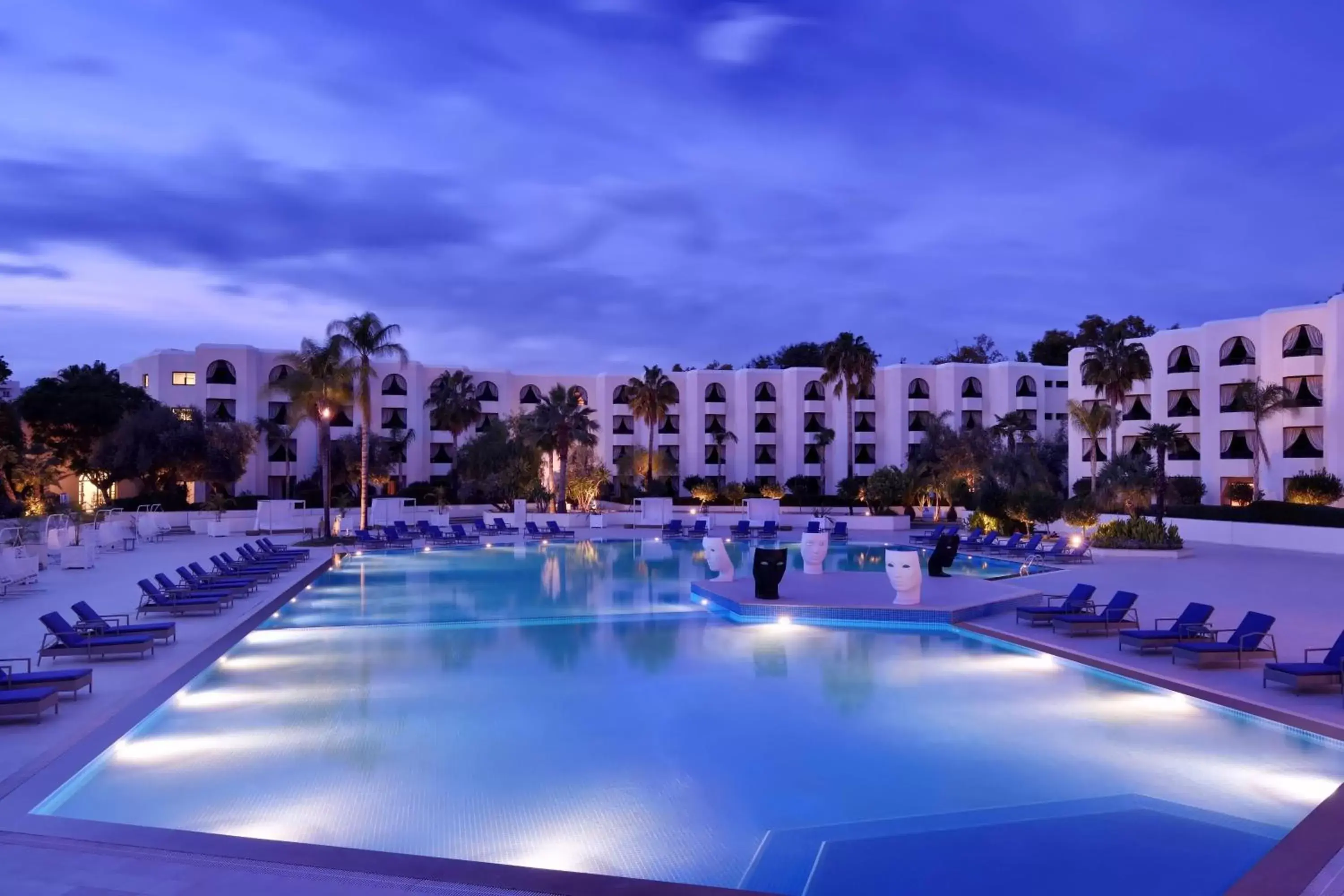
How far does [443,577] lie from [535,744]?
1276cm

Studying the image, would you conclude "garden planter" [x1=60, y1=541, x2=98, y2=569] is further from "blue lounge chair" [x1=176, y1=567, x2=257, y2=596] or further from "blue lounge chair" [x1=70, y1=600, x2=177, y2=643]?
"blue lounge chair" [x1=70, y1=600, x2=177, y2=643]

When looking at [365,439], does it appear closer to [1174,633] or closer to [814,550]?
[814,550]

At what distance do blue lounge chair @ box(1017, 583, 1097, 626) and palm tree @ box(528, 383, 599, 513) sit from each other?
85.4 feet

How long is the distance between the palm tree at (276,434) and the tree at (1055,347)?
4760 cm

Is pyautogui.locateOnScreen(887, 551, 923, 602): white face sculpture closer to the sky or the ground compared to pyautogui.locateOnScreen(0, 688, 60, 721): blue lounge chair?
closer to the sky

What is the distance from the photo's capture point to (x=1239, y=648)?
1059cm

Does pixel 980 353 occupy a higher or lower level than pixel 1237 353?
higher

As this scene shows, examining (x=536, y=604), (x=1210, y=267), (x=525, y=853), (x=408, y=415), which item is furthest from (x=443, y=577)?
(x=1210, y=267)

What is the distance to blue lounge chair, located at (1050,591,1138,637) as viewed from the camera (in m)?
13.0

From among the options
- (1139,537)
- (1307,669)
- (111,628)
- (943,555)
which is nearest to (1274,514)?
(1139,537)

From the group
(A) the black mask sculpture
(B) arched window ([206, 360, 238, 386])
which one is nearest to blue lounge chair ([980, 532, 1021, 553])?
(A) the black mask sculpture

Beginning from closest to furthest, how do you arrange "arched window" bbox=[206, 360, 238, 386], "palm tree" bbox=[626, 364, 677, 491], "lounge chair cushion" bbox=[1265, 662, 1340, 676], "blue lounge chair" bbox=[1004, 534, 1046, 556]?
1. "lounge chair cushion" bbox=[1265, 662, 1340, 676]
2. "blue lounge chair" bbox=[1004, 534, 1046, 556]
3. "palm tree" bbox=[626, 364, 677, 491]
4. "arched window" bbox=[206, 360, 238, 386]

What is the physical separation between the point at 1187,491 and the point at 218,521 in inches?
1518

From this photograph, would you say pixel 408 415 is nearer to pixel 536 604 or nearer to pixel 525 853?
pixel 536 604
